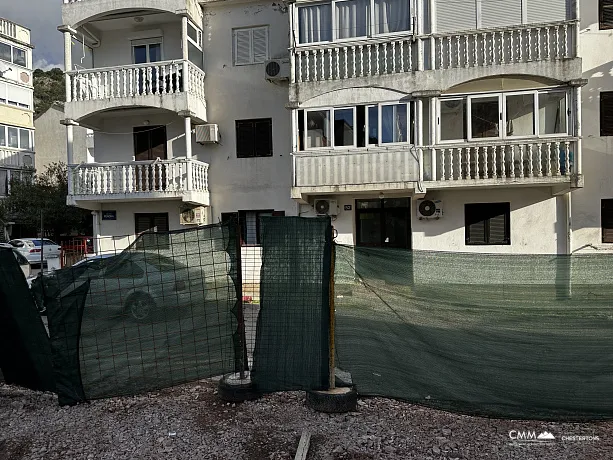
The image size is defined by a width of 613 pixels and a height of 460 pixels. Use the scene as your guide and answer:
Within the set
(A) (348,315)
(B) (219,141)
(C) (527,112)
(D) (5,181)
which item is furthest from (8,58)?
(A) (348,315)

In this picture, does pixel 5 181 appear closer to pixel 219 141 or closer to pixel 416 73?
pixel 219 141

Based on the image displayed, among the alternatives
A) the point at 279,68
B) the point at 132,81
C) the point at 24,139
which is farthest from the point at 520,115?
the point at 24,139

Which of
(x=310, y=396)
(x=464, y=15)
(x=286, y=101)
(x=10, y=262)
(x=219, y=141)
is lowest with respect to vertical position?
(x=310, y=396)

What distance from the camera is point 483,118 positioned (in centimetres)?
1260

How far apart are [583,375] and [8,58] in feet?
129

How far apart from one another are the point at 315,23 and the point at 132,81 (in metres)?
5.81

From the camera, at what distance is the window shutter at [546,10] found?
11758 millimetres

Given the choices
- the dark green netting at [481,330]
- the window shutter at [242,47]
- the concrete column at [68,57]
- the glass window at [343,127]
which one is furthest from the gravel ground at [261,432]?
the concrete column at [68,57]

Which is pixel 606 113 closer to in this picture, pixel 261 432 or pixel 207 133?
pixel 207 133

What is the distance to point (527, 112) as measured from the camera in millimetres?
12492

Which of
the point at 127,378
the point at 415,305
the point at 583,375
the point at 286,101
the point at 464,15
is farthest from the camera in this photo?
the point at 286,101

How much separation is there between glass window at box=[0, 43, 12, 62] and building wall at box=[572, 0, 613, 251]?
115 ft

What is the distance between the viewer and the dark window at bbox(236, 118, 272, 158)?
48.8ft

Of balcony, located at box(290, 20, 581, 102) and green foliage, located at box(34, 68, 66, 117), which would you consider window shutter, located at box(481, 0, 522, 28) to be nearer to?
balcony, located at box(290, 20, 581, 102)
